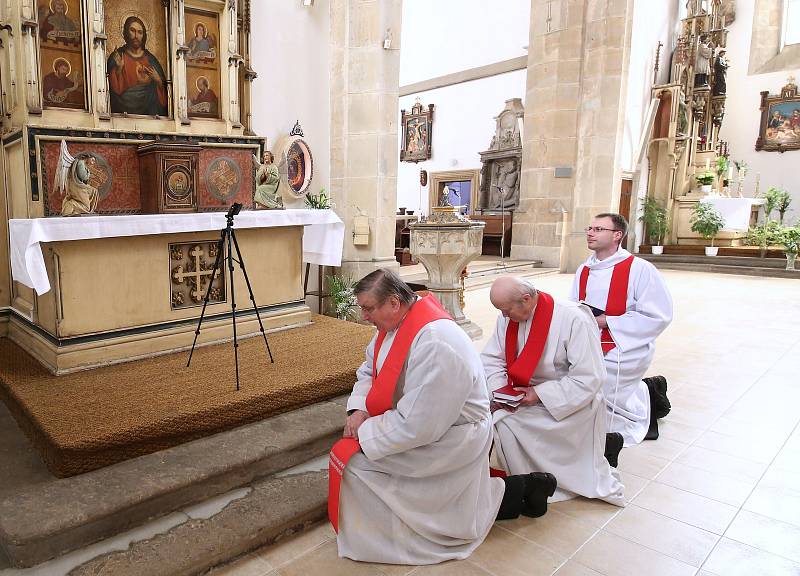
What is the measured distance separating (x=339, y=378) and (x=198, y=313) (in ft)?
4.41

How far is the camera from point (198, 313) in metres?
4.44

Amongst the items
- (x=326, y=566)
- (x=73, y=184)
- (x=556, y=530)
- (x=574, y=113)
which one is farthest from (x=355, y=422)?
(x=574, y=113)

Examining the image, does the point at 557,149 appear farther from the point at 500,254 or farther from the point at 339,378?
the point at 339,378

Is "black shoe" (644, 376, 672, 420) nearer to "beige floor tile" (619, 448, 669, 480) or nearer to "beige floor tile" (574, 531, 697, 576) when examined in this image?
"beige floor tile" (619, 448, 669, 480)

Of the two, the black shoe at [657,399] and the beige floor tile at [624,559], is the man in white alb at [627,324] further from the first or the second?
the beige floor tile at [624,559]

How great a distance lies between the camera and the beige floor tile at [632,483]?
311 centimetres

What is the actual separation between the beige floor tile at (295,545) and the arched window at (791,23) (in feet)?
71.3

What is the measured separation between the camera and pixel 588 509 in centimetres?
294

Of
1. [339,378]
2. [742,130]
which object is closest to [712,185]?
[742,130]

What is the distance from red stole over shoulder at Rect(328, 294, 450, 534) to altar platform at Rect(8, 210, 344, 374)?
7.04 ft

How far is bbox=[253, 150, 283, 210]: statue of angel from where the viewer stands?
193 inches

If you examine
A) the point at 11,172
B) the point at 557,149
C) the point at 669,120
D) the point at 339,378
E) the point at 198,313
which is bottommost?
the point at 339,378

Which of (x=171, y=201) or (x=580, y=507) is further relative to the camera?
→ (x=171, y=201)

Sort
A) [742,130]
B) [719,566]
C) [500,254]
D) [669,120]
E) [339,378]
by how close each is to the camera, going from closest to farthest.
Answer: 1. [719,566]
2. [339,378]
3. [500,254]
4. [669,120]
5. [742,130]
